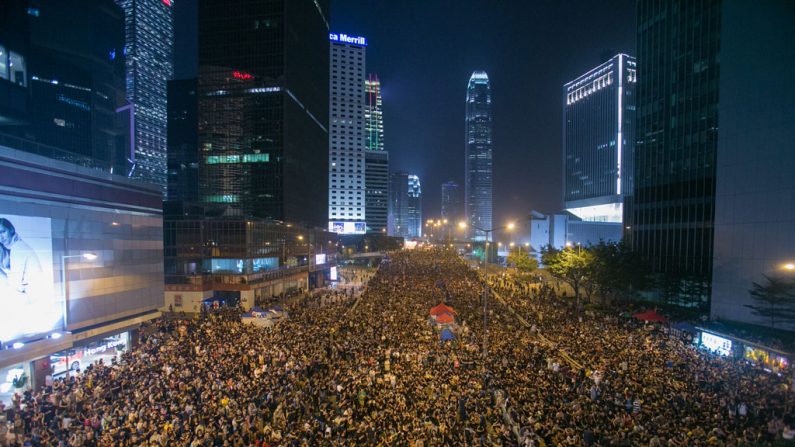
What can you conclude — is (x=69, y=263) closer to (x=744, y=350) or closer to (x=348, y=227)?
(x=744, y=350)

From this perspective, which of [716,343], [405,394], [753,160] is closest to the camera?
[405,394]

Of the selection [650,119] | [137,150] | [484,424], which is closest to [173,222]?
[484,424]

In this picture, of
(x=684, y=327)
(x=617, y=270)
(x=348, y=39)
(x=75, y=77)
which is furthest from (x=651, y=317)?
(x=348, y=39)

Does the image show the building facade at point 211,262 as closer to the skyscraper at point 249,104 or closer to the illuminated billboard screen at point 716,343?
the skyscraper at point 249,104

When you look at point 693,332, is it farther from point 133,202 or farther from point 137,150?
point 137,150

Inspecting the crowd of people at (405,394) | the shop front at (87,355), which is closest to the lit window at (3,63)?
the shop front at (87,355)

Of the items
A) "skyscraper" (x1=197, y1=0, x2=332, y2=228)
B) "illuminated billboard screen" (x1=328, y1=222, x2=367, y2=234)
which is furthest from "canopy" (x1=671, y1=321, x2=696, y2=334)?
"illuminated billboard screen" (x1=328, y1=222, x2=367, y2=234)
